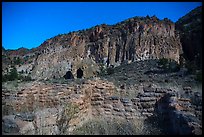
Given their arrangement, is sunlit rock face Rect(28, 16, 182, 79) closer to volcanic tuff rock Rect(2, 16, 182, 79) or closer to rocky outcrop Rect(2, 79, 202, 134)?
volcanic tuff rock Rect(2, 16, 182, 79)

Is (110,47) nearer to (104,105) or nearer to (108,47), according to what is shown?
(108,47)

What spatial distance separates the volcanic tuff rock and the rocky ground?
25.0 metres

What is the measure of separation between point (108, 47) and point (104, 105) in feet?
128

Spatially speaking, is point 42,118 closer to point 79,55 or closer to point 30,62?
point 79,55

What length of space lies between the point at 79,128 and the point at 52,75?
39.0 m

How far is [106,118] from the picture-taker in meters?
12.5

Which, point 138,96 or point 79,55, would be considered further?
point 79,55

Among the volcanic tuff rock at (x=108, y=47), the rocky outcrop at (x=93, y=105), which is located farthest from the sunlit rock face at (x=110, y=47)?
the rocky outcrop at (x=93, y=105)

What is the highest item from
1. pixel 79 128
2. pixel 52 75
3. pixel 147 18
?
pixel 147 18

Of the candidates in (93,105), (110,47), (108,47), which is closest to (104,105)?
(93,105)

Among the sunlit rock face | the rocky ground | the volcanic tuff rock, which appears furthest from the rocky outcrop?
the sunlit rock face

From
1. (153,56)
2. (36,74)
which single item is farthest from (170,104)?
(36,74)

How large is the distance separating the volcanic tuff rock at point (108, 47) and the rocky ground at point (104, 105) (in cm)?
2504

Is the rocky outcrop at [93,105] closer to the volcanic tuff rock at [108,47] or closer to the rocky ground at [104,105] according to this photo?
the rocky ground at [104,105]
